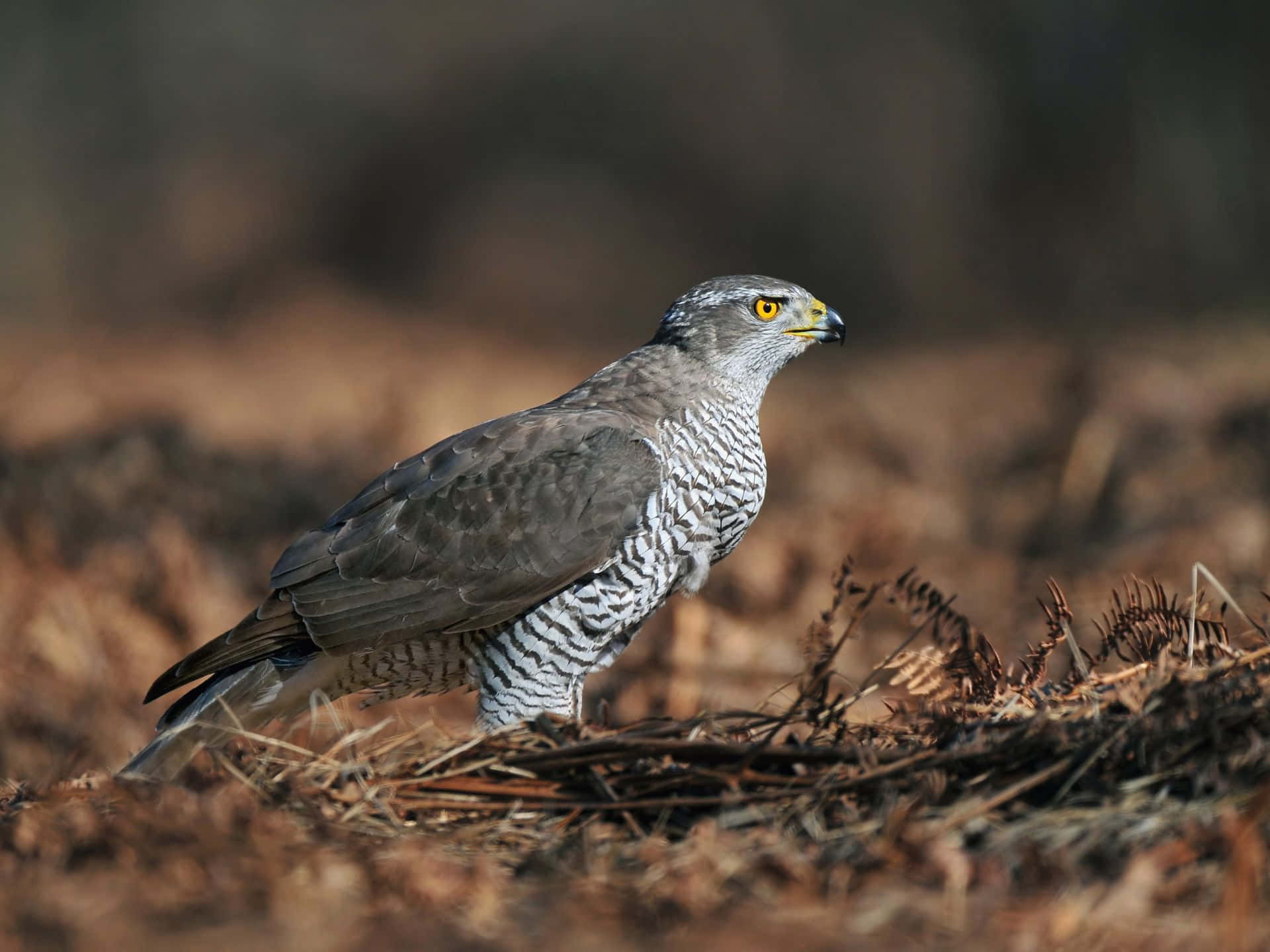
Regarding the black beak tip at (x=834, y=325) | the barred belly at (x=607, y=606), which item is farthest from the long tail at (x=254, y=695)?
the black beak tip at (x=834, y=325)

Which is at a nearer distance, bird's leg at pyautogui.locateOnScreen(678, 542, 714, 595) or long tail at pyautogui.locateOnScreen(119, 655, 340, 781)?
long tail at pyautogui.locateOnScreen(119, 655, 340, 781)

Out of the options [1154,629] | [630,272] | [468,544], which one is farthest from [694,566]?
[630,272]

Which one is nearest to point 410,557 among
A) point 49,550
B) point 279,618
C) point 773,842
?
point 279,618

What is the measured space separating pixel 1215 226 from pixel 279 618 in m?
11.8

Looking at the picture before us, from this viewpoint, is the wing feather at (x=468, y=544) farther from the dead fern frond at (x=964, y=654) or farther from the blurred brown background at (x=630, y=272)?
the blurred brown background at (x=630, y=272)

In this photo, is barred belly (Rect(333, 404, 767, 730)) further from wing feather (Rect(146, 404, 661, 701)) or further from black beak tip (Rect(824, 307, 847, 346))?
black beak tip (Rect(824, 307, 847, 346))

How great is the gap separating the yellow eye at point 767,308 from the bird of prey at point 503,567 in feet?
1.57

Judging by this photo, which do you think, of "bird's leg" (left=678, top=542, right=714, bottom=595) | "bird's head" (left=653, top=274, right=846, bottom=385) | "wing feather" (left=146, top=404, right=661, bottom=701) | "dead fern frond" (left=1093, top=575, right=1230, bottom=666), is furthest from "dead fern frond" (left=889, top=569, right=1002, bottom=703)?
"bird's head" (left=653, top=274, right=846, bottom=385)

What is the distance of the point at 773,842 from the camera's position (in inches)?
93.8

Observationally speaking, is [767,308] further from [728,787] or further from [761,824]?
[761,824]

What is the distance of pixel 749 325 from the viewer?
4652mm

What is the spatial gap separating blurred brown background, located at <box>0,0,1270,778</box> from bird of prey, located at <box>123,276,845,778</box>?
241 centimetres

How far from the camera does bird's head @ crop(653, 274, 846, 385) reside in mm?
4613

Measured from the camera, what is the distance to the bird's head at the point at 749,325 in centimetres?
461
